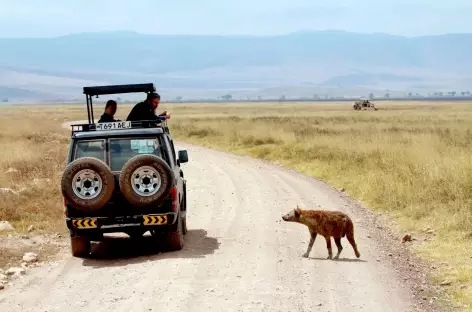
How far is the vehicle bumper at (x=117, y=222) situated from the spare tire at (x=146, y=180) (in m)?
0.24

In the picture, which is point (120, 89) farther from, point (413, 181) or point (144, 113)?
point (413, 181)

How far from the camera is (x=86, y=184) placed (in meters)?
10.5

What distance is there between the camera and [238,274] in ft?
31.1

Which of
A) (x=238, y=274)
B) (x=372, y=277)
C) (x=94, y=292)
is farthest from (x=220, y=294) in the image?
(x=372, y=277)

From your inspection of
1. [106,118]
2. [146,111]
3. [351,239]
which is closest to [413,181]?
[351,239]

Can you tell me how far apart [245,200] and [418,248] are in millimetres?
5756

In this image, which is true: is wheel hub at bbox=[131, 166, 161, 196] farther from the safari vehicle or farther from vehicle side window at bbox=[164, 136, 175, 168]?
vehicle side window at bbox=[164, 136, 175, 168]

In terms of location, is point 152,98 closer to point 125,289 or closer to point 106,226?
point 106,226

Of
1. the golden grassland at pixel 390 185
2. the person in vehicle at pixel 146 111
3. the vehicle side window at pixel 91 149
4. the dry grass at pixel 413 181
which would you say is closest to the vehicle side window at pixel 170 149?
the person in vehicle at pixel 146 111

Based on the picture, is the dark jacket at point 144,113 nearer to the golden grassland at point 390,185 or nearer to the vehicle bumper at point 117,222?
the vehicle bumper at point 117,222

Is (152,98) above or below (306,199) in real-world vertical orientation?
above

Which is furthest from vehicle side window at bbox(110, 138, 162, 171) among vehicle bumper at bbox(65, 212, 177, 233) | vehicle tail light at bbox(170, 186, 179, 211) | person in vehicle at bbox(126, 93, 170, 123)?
person in vehicle at bbox(126, 93, 170, 123)

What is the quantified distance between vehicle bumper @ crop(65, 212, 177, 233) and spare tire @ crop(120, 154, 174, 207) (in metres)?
0.24

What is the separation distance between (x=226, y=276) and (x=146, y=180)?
2119 mm
